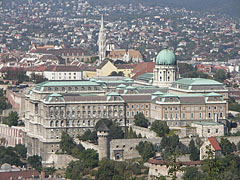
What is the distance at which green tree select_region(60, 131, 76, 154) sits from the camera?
362 ft

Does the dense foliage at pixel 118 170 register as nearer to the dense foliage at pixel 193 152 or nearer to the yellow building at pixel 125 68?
the dense foliage at pixel 193 152

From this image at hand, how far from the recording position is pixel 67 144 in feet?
364

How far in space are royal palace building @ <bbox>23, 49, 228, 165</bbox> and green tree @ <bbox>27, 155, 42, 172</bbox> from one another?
65 centimetres

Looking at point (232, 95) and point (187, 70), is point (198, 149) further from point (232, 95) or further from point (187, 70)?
point (187, 70)

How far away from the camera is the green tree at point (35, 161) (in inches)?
4356

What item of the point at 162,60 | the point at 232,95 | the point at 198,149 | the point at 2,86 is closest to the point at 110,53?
the point at 2,86

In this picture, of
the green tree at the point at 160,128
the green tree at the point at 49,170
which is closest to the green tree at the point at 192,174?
the green tree at the point at 160,128

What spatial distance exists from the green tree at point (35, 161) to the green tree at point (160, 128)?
11.8 m

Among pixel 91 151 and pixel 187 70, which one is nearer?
pixel 91 151

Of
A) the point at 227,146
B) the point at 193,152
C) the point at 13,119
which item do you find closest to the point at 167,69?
the point at 13,119

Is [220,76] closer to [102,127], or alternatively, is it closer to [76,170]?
[102,127]

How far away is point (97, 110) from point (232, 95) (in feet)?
123

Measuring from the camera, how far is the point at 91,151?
106312 mm

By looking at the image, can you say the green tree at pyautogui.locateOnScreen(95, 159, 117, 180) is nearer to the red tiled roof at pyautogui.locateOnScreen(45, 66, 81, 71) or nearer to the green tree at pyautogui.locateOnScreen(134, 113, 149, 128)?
the green tree at pyautogui.locateOnScreen(134, 113, 149, 128)
